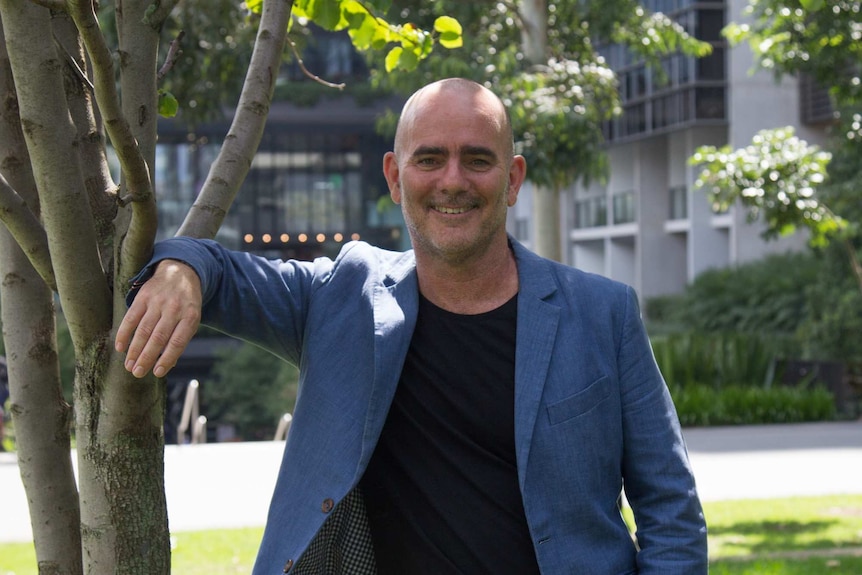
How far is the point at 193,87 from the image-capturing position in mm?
10797

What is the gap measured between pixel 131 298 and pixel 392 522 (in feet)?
2.69

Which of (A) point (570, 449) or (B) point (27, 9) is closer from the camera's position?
(B) point (27, 9)

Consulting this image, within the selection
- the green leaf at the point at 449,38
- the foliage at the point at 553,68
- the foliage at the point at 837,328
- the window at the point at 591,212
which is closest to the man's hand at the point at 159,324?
the green leaf at the point at 449,38

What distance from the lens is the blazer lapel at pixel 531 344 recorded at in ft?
8.88

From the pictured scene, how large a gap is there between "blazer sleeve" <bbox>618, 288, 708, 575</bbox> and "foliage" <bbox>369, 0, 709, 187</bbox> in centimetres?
805

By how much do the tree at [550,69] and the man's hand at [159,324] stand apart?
28.3 feet

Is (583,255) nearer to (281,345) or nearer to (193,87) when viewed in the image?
(193,87)

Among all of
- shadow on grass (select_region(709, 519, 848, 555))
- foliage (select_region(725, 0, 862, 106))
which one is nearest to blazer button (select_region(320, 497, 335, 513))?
shadow on grass (select_region(709, 519, 848, 555))

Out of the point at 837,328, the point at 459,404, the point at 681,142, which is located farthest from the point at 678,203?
the point at 459,404

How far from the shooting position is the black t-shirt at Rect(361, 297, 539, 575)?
275 cm

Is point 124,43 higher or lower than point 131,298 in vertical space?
higher

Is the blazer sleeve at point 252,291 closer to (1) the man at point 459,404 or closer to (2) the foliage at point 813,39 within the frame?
(1) the man at point 459,404

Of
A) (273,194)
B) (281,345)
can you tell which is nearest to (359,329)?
(281,345)

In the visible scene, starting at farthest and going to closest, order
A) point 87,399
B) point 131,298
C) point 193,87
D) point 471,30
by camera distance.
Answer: point 471,30, point 193,87, point 87,399, point 131,298
